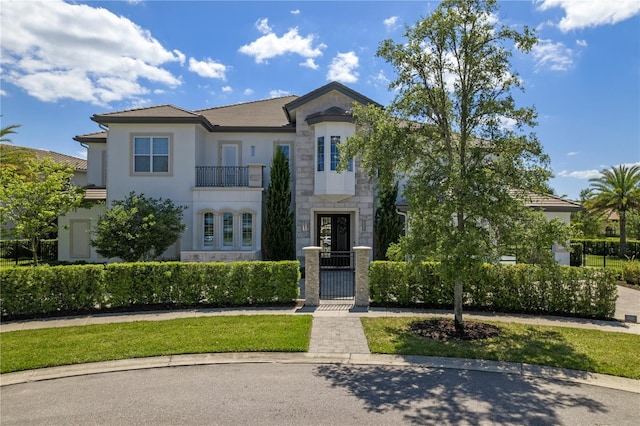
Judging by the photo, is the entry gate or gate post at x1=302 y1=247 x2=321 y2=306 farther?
the entry gate

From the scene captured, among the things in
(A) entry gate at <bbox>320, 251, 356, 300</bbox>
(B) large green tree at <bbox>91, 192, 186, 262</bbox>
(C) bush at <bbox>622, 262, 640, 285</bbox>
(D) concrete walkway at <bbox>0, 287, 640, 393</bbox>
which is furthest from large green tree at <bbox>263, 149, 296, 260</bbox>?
(C) bush at <bbox>622, 262, 640, 285</bbox>

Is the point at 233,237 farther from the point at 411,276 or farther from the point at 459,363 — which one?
the point at 459,363

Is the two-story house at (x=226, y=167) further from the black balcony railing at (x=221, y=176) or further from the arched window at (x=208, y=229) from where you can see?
the black balcony railing at (x=221, y=176)

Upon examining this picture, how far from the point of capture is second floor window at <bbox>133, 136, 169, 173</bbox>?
720 inches

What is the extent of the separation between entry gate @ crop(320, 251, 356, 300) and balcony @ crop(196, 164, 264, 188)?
16.8 feet

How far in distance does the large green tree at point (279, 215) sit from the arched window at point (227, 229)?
5.43ft

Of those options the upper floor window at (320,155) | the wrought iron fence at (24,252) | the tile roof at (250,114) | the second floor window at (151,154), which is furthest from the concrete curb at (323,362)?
the wrought iron fence at (24,252)

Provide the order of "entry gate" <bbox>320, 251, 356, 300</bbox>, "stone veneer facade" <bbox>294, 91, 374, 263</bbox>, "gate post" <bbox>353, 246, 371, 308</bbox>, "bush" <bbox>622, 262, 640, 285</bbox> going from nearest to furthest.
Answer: "gate post" <bbox>353, 246, 371, 308</bbox>
"entry gate" <bbox>320, 251, 356, 300</bbox>
"bush" <bbox>622, 262, 640, 285</bbox>
"stone veneer facade" <bbox>294, 91, 374, 263</bbox>

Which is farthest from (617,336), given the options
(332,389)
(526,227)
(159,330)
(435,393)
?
(159,330)

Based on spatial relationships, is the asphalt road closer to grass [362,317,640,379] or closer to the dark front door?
grass [362,317,640,379]

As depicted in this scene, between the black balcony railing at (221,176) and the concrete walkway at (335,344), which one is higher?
the black balcony railing at (221,176)

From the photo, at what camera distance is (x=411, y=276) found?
35.4ft

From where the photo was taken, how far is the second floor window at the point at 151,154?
720 inches

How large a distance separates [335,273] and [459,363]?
10.1 meters
